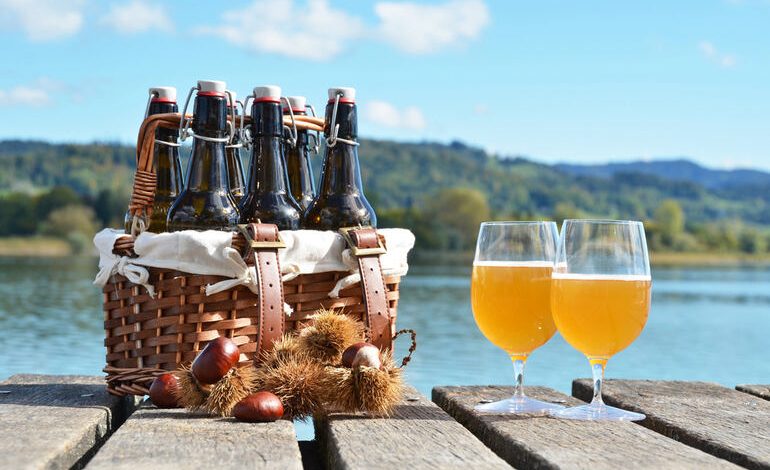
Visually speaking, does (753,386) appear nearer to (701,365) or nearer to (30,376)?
(30,376)

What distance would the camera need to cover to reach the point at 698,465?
4.29 feet

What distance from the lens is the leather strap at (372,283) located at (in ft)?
6.63

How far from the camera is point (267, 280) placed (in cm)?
192

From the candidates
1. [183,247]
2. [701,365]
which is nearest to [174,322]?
[183,247]

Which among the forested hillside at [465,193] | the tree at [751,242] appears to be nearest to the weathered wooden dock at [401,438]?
the forested hillside at [465,193]

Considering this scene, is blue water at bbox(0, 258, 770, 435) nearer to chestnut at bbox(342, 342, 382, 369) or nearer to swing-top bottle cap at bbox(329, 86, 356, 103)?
chestnut at bbox(342, 342, 382, 369)

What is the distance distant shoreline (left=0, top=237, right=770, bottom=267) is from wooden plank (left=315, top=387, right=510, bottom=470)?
1928 inches

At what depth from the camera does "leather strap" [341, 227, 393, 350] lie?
2020 millimetres

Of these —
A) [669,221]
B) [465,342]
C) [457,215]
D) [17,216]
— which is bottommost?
[465,342]

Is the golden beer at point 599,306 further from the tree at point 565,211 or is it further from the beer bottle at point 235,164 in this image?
the tree at point 565,211

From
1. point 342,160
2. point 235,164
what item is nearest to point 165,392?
point 342,160

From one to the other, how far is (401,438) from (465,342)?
1738 centimetres

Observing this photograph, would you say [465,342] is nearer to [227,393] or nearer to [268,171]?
[268,171]

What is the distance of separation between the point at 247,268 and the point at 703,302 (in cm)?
3924
